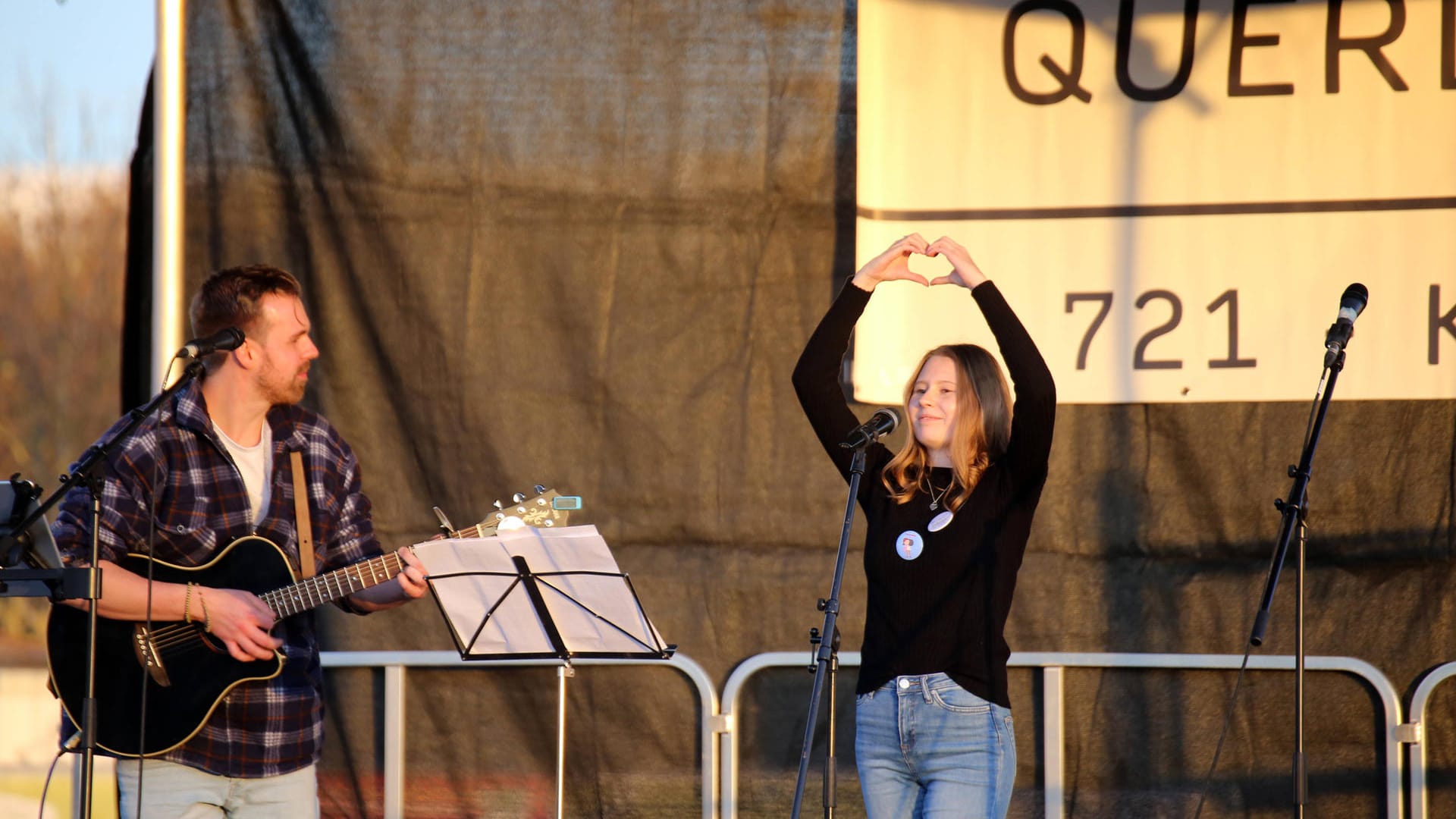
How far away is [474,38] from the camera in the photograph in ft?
15.9

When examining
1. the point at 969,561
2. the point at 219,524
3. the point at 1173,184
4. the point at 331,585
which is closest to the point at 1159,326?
the point at 1173,184

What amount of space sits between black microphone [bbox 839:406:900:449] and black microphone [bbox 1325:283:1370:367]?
1127 mm

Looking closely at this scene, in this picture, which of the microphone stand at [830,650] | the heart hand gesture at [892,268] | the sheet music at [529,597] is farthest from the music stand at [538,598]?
the heart hand gesture at [892,268]

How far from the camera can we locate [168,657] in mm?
3434

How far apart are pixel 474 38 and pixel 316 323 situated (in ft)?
3.62

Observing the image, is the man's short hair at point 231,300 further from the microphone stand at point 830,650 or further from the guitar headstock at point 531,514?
the microphone stand at point 830,650

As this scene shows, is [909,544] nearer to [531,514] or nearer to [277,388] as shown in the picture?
[531,514]

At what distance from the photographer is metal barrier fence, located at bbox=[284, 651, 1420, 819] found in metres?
4.23

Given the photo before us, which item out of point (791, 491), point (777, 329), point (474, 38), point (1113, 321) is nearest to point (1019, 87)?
point (1113, 321)

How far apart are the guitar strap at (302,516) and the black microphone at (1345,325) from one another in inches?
98.6

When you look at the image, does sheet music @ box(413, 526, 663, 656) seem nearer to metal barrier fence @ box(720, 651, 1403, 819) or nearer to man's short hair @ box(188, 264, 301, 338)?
man's short hair @ box(188, 264, 301, 338)

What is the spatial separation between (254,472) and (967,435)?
1750mm

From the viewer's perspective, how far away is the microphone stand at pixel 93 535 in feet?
10.1

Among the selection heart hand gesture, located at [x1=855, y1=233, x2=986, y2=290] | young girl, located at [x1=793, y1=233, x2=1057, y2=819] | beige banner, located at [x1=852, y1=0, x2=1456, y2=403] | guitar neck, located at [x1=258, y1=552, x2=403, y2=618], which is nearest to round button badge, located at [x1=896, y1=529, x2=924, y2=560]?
young girl, located at [x1=793, y1=233, x2=1057, y2=819]
